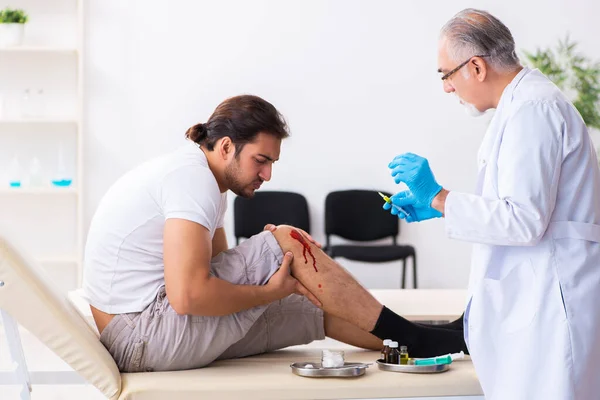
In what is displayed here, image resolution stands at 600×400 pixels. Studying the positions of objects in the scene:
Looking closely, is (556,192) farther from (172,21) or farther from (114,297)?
(172,21)

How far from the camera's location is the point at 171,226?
1990 millimetres

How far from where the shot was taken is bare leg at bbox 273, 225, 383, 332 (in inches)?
86.4

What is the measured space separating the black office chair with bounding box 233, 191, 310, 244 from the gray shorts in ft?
8.34

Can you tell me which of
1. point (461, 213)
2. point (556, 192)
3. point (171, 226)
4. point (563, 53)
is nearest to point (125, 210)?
point (171, 226)

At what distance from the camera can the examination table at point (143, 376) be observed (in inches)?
73.7

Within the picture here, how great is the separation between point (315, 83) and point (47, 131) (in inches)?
63.7

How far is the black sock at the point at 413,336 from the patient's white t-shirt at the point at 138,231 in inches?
21.2

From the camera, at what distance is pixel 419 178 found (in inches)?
77.6

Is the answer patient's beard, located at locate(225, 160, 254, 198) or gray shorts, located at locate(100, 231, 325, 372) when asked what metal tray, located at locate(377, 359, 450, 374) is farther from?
patient's beard, located at locate(225, 160, 254, 198)

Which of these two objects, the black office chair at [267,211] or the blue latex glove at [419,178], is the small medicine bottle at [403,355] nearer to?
the blue latex glove at [419,178]

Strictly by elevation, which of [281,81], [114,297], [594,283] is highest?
[281,81]

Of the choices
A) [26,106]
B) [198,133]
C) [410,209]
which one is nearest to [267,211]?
[26,106]

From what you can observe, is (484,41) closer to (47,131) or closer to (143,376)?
(143,376)

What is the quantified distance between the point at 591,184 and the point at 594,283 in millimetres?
217
